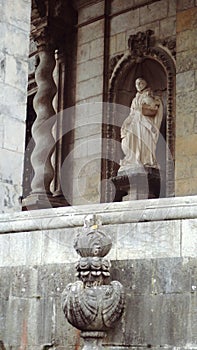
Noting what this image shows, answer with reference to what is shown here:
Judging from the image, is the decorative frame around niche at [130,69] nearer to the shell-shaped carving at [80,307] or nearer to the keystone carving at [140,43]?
the keystone carving at [140,43]

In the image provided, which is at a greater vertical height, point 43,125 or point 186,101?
point 43,125

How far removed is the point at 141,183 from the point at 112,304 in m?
7.64

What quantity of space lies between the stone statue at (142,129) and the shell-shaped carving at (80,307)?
26.5 feet

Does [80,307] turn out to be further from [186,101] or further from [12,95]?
[186,101]

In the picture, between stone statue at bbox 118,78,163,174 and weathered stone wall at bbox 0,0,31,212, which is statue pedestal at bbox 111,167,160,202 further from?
weathered stone wall at bbox 0,0,31,212

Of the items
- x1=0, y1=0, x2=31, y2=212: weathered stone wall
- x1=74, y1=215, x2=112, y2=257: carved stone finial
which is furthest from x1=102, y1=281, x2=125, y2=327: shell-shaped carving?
x1=0, y1=0, x2=31, y2=212: weathered stone wall

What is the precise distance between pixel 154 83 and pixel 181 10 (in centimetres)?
150

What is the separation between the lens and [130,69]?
15109 mm

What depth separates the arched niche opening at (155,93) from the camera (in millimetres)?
13844

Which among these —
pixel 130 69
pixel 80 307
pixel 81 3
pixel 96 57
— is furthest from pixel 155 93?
pixel 80 307

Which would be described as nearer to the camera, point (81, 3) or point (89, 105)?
point (89, 105)

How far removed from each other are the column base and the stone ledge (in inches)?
295

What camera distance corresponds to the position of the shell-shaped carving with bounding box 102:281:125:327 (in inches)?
237

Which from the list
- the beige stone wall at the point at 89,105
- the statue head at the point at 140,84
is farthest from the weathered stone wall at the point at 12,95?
the beige stone wall at the point at 89,105
